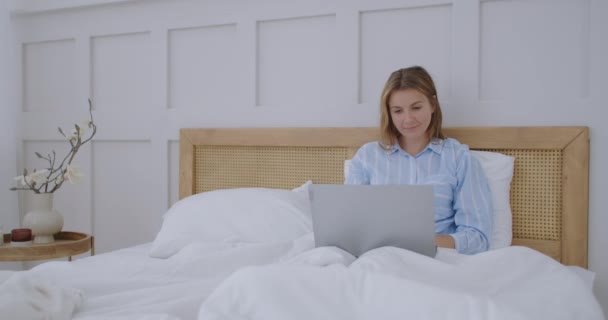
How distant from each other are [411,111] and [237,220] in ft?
2.34

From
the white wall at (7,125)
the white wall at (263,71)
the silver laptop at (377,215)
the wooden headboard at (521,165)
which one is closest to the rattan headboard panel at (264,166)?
the wooden headboard at (521,165)

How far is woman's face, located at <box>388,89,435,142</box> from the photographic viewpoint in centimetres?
186

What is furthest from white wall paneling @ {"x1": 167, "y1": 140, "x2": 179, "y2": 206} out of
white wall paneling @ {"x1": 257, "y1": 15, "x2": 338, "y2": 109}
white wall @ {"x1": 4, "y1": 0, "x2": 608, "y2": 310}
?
white wall paneling @ {"x1": 257, "y1": 15, "x2": 338, "y2": 109}

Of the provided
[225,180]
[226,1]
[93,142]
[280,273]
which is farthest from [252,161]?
[280,273]

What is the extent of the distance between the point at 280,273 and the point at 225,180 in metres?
1.45

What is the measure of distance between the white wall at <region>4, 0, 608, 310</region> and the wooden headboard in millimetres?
57

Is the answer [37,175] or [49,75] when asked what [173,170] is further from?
[49,75]

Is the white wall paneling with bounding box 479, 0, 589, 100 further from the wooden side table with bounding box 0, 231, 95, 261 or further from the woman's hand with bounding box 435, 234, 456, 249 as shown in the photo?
the wooden side table with bounding box 0, 231, 95, 261

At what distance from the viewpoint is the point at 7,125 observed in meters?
2.65

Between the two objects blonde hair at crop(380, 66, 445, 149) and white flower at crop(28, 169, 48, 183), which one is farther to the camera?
white flower at crop(28, 169, 48, 183)

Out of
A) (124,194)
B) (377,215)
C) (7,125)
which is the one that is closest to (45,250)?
(124,194)

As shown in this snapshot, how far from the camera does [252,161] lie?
2320 millimetres

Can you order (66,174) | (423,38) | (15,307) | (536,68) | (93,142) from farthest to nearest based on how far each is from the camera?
(93,142), (66,174), (423,38), (536,68), (15,307)

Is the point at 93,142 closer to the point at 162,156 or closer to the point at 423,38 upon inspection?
the point at 162,156
